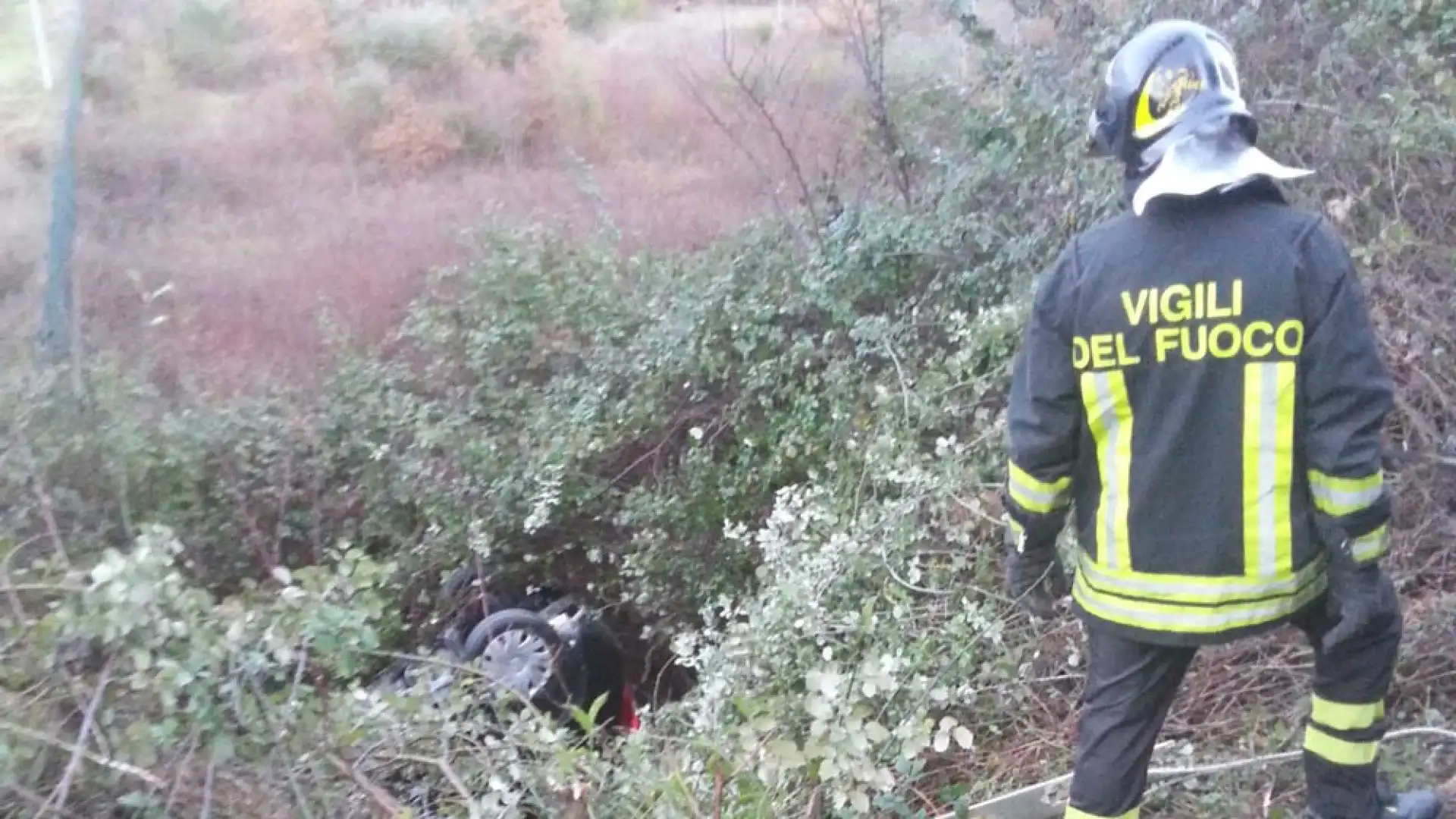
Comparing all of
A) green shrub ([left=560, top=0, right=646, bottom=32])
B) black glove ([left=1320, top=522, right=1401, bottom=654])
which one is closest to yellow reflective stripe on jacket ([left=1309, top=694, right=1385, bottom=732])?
black glove ([left=1320, top=522, right=1401, bottom=654])

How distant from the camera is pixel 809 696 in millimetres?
2592

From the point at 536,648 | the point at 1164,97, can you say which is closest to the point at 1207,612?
the point at 1164,97

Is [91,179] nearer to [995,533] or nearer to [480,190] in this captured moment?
[480,190]

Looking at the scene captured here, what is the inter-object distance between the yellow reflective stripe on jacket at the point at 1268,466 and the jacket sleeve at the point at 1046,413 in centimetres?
31

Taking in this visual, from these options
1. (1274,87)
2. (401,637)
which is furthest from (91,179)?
(1274,87)

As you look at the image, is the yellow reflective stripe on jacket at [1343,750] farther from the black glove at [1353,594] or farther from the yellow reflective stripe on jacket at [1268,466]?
the yellow reflective stripe on jacket at [1268,466]

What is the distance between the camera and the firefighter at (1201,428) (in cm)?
201

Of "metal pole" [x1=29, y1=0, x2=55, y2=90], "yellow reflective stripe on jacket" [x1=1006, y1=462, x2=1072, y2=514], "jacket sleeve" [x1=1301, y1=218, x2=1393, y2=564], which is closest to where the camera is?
"jacket sleeve" [x1=1301, y1=218, x2=1393, y2=564]

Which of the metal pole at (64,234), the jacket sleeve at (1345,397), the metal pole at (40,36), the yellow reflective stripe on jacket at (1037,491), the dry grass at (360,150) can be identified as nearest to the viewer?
the jacket sleeve at (1345,397)

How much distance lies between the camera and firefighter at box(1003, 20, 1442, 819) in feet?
6.59

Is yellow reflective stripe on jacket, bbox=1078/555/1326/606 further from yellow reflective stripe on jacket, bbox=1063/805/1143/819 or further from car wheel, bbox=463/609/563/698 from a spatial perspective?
car wheel, bbox=463/609/563/698

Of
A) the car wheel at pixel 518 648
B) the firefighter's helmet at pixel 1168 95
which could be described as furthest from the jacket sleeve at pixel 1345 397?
the car wheel at pixel 518 648

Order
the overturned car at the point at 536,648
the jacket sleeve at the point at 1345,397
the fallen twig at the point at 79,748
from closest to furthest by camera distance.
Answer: the jacket sleeve at the point at 1345,397, the fallen twig at the point at 79,748, the overturned car at the point at 536,648

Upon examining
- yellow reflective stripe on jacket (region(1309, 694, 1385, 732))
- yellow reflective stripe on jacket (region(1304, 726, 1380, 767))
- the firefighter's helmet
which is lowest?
yellow reflective stripe on jacket (region(1304, 726, 1380, 767))
